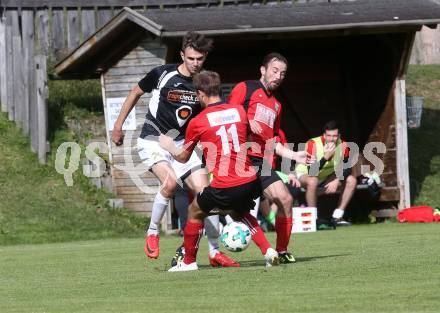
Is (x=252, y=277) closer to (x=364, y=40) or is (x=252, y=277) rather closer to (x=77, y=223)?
(x=77, y=223)

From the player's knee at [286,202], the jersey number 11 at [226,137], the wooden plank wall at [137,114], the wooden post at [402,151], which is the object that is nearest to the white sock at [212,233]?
the player's knee at [286,202]

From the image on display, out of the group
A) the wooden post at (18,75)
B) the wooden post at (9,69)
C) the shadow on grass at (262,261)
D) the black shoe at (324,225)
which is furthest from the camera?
the wooden post at (9,69)

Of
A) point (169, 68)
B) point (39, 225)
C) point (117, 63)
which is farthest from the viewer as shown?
point (117, 63)

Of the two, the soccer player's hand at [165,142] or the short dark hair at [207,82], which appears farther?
the soccer player's hand at [165,142]

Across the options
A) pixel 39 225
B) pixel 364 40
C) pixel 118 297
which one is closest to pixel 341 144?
pixel 364 40

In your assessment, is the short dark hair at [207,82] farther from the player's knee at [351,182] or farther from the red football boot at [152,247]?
the player's knee at [351,182]

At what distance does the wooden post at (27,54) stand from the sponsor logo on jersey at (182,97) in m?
10.3

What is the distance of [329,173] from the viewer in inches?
733

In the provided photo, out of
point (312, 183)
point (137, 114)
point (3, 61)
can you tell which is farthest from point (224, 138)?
point (3, 61)

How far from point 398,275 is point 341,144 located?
34.5 feet

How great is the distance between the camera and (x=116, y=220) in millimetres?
18406

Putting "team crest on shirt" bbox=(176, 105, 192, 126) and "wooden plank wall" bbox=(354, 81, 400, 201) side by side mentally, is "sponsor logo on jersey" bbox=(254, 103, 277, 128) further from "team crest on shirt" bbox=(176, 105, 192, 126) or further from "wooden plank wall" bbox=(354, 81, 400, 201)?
"wooden plank wall" bbox=(354, 81, 400, 201)

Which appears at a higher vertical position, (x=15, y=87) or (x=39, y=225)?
(x=15, y=87)

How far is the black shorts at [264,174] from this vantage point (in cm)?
967
